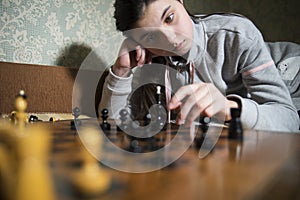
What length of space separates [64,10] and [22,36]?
24cm

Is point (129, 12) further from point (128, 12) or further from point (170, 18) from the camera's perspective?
point (170, 18)

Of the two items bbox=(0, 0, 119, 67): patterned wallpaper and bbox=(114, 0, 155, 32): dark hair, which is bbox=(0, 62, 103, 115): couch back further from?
bbox=(114, 0, 155, 32): dark hair

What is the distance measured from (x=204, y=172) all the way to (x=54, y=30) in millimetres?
1333

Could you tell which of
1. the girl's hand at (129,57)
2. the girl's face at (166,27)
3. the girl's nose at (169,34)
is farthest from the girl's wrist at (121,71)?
the girl's nose at (169,34)

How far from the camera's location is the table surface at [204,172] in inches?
13.9

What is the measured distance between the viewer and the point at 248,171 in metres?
0.43

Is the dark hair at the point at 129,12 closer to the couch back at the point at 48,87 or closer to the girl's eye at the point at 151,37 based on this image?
the girl's eye at the point at 151,37

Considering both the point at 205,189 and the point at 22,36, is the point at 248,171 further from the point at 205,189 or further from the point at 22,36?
the point at 22,36

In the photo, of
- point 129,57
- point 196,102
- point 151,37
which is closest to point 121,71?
point 129,57

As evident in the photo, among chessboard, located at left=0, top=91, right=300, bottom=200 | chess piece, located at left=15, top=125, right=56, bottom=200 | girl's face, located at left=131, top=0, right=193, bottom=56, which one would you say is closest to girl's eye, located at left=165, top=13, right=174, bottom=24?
girl's face, located at left=131, top=0, right=193, bottom=56

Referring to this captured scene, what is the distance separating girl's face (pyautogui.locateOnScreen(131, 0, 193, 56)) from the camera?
116 centimetres

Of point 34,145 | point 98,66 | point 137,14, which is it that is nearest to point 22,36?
point 98,66

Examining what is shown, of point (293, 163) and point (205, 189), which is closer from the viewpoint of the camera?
point (205, 189)

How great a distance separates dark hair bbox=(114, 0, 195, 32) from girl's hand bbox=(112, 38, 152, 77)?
0.10 meters
